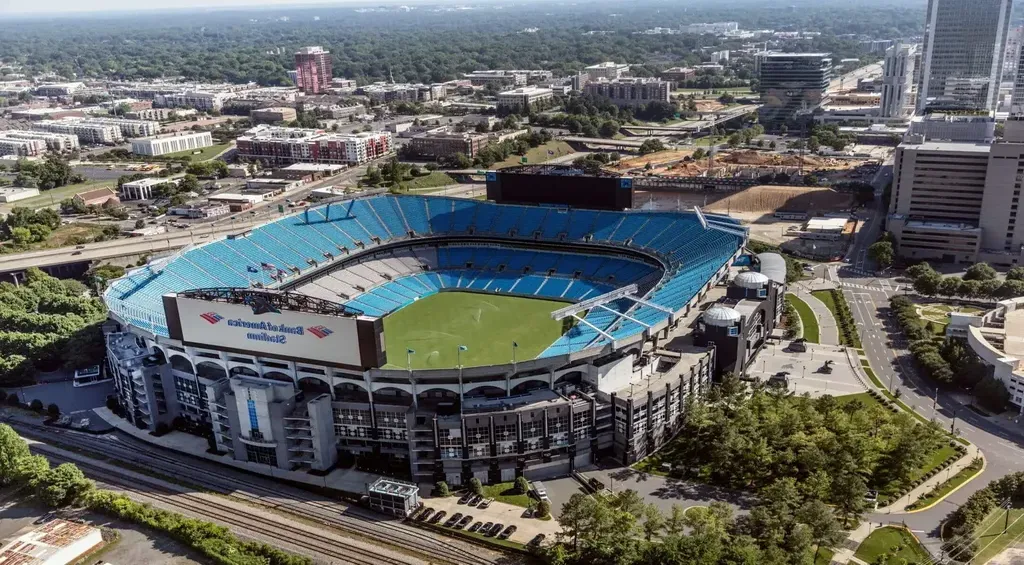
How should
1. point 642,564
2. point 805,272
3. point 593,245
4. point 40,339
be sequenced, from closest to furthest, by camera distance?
point 642,564 < point 40,339 < point 593,245 < point 805,272

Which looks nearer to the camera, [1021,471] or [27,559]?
[27,559]

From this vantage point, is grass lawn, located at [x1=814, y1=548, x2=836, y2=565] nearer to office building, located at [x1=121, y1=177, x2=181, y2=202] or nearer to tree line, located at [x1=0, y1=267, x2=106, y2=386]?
tree line, located at [x1=0, y1=267, x2=106, y2=386]

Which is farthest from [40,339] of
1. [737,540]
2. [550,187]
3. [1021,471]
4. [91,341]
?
[1021,471]

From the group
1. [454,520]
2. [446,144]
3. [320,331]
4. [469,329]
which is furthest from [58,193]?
[454,520]

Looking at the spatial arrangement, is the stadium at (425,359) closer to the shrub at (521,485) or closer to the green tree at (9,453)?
the shrub at (521,485)

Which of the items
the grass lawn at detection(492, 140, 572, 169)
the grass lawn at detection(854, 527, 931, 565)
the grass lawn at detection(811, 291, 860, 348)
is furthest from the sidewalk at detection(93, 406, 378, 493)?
the grass lawn at detection(492, 140, 572, 169)

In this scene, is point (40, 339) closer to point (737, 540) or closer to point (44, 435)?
point (44, 435)

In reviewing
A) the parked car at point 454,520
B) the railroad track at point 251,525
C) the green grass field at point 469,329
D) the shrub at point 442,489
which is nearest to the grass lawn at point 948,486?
the parked car at point 454,520
